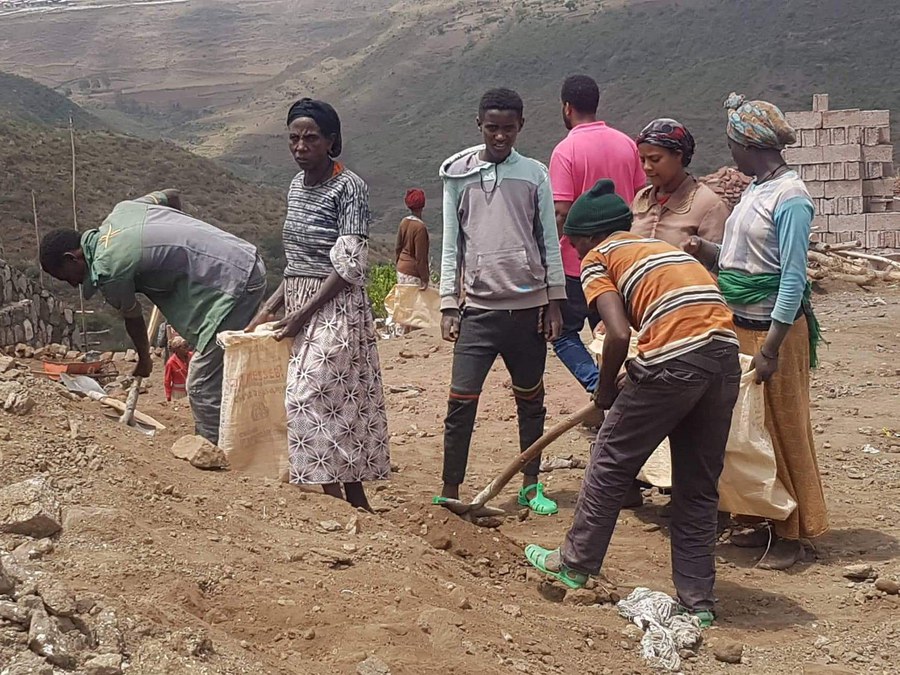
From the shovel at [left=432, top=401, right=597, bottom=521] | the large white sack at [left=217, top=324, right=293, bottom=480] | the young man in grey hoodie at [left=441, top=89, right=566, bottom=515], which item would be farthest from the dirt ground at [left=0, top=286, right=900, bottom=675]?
the young man in grey hoodie at [left=441, top=89, right=566, bottom=515]

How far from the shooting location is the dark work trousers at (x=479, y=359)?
434cm

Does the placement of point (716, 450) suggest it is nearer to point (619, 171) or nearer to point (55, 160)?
point (619, 171)

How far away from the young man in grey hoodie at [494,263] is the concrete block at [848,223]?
38.0 ft

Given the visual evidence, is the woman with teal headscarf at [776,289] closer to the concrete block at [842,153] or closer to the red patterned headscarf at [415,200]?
the red patterned headscarf at [415,200]

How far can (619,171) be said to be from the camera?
Result: 16.4ft

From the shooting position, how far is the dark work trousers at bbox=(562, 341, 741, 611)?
3.28m

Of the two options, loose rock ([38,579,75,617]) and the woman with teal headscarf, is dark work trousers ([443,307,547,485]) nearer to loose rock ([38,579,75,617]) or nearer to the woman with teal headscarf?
the woman with teal headscarf

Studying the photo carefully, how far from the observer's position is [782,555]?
418 centimetres

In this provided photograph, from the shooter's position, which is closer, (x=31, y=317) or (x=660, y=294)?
(x=660, y=294)

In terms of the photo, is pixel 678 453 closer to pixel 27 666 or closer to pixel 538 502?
pixel 538 502

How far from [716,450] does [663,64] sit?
185 feet

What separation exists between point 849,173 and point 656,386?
41.6 ft

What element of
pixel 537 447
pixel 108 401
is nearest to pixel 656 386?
pixel 537 447

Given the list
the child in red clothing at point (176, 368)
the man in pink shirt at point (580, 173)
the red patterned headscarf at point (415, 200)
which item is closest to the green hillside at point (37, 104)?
the red patterned headscarf at point (415, 200)
